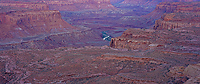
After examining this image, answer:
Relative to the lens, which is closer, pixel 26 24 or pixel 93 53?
pixel 93 53

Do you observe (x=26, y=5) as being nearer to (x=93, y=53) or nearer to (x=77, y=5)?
(x=77, y=5)

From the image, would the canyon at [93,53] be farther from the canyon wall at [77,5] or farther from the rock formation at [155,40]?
the canyon wall at [77,5]

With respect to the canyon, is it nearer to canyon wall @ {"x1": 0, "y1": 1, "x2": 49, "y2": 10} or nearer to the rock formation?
the rock formation

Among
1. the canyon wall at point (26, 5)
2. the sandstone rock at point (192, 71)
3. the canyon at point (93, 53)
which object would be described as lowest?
the canyon at point (93, 53)

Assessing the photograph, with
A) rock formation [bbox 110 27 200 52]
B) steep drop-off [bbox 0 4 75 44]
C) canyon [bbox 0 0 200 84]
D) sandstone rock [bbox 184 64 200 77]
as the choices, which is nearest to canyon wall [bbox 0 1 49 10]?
steep drop-off [bbox 0 4 75 44]

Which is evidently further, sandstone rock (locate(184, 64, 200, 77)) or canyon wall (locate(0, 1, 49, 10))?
canyon wall (locate(0, 1, 49, 10))

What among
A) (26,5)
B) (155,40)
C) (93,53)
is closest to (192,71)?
(93,53)

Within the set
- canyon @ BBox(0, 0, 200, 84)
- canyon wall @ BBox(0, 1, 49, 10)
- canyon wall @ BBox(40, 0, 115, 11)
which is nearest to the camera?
canyon @ BBox(0, 0, 200, 84)

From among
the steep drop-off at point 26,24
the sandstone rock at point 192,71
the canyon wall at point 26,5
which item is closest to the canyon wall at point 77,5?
the canyon wall at point 26,5

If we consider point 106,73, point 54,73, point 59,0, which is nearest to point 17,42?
point 54,73

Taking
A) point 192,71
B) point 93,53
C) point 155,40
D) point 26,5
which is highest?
point 26,5

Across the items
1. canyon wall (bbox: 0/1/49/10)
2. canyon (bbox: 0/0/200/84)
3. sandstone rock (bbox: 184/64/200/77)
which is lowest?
canyon (bbox: 0/0/200/84)

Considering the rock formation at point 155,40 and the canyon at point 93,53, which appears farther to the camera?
the rock formation at point 155,40
